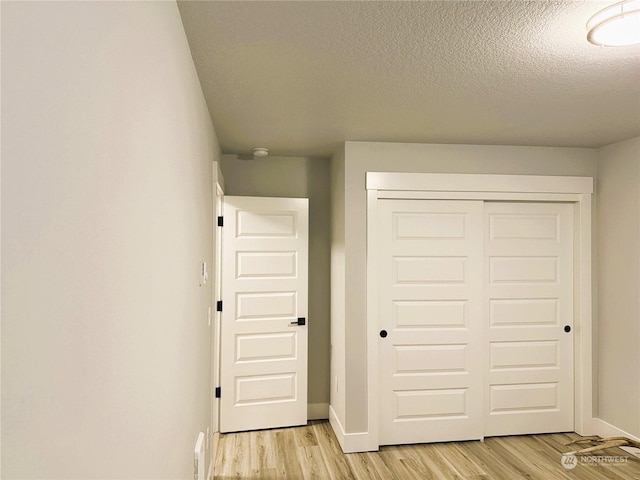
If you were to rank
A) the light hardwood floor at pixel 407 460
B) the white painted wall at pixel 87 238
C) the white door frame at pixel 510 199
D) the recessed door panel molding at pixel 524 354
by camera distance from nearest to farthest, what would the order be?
the white painted wall at pixel 87 238 → the light hardwood floor at pixel 407 460 → the white door frame at pixel 510 199 → the recessed door panel molding at pixel 524 354

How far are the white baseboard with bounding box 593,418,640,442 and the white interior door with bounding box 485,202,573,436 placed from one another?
0.65 feet

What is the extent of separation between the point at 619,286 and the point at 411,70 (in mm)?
2741

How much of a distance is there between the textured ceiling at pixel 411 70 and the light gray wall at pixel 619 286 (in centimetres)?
34

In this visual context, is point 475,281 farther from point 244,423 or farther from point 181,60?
point 181,60

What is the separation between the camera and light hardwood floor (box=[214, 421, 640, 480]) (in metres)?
3.04

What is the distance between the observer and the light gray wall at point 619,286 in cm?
336

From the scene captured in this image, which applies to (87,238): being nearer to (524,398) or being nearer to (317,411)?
(317,411)

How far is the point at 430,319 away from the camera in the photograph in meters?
3.61

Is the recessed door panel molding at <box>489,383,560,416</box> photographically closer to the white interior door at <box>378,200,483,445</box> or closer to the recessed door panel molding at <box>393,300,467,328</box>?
the white interior door at <box>378,200,483,445</box>

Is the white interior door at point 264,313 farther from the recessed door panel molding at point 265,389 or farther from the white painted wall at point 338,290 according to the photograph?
the white painted wall at point 338,290

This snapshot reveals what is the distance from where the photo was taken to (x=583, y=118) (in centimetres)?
285

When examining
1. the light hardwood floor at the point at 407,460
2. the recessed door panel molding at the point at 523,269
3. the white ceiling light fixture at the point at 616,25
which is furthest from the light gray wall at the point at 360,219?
the white ceiling light fixture at the point at 616,25

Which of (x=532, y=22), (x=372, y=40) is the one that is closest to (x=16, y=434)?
(x=372, y=40)

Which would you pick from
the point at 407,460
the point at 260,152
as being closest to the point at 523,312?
the point at 407,460
